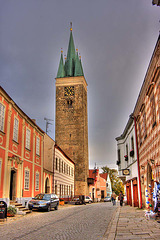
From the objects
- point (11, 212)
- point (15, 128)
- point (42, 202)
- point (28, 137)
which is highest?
point (15, 128)

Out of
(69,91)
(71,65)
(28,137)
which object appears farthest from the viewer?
(71,65)

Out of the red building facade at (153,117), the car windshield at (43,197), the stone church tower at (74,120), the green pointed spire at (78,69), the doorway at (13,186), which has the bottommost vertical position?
the car windshield at (43,197)

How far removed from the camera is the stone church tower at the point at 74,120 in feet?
179

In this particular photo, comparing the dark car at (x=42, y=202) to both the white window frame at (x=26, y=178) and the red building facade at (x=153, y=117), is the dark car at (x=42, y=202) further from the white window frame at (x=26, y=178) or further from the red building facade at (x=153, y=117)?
the red building facade at (x=153, y=117)

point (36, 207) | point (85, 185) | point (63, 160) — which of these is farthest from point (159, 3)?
point (85, 185)

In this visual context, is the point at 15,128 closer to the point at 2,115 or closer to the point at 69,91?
the point at 2,115

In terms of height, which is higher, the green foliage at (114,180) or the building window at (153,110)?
the building window at (153,110)

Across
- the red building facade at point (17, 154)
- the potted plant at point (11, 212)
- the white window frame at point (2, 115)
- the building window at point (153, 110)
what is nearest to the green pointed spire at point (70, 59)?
the red building facade at point (17, 154)

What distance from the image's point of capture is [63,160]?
1630 inches

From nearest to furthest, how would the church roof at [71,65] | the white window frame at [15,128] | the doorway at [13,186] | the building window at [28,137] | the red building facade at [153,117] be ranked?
the red building facade at [153,117], the doorway at [13,186], the white window frame at [15,128], the building window at [28,137], the church roof at [71,65]

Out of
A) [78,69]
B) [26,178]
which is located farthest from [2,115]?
[78,69]

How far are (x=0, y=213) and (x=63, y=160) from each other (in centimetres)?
2779

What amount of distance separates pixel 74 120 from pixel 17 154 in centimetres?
3618

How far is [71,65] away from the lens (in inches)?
2542
